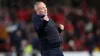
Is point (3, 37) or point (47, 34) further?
point (3, 37)

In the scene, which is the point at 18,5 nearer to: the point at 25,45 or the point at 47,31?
the point at 25,45

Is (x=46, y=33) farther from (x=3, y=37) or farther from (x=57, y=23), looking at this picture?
(x=3, y=37)

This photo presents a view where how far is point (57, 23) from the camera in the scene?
18.1 m

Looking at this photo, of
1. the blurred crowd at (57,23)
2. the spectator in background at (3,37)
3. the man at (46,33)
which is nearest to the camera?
the man at (46,33)

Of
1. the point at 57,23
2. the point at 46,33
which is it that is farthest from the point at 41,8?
the point at 57,23

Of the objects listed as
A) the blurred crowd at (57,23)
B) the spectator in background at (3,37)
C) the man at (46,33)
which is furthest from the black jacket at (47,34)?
the spectator in background at (3,37)

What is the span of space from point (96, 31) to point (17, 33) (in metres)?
3.67

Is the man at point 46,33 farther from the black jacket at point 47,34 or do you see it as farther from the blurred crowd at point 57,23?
the blurred crowd at point 57,23

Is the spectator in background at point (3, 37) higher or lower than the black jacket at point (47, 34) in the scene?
higher

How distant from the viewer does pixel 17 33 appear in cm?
1639

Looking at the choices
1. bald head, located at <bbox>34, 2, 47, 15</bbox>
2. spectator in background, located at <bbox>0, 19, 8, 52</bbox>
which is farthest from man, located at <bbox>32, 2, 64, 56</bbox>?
spectator in background, located at <bbox>0, 19, 8, 52</bbox>

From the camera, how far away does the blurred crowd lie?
1711 cm

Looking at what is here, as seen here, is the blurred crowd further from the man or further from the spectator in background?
the man

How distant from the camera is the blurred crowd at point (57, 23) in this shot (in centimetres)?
1711
